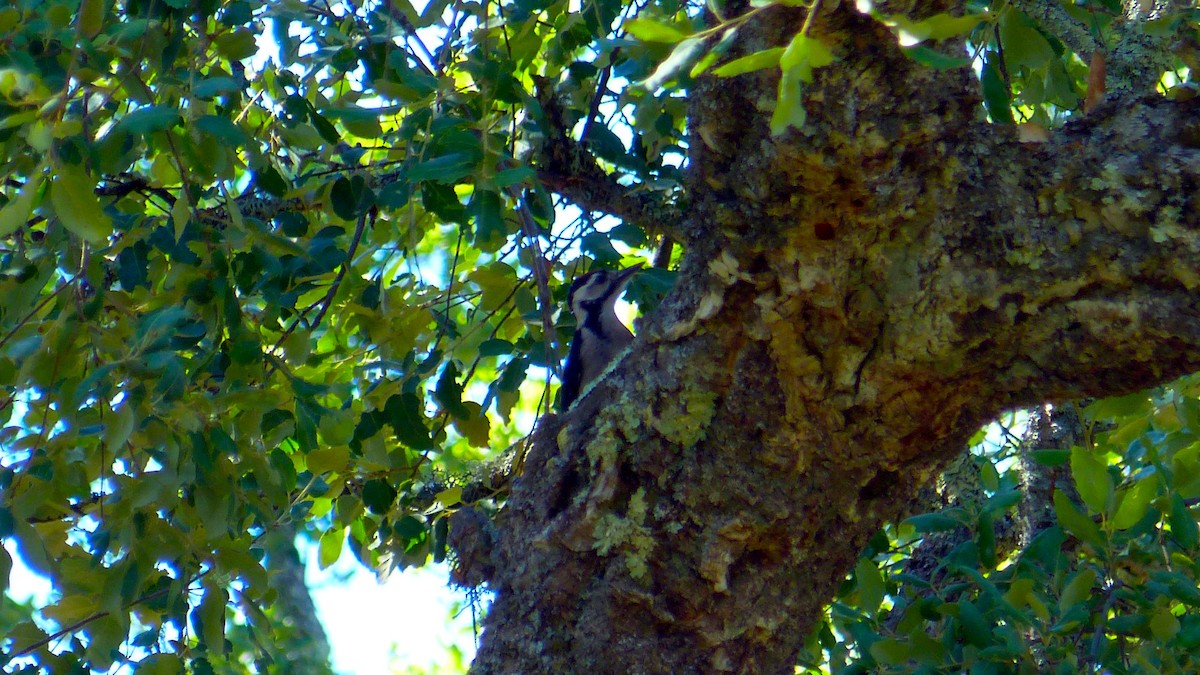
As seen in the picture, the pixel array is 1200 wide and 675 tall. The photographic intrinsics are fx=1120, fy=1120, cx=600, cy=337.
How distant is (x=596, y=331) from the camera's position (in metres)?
5.32

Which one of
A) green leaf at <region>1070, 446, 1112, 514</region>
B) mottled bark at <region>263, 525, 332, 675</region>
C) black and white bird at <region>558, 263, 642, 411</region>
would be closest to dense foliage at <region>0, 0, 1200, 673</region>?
green leaf at <region>1070, 446, 1112, 514</region>

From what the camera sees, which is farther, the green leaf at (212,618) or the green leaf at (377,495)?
the green leaf at (377,495)

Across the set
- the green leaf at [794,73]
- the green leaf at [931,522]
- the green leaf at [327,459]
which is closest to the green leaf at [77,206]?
the green leaf at [327,459]

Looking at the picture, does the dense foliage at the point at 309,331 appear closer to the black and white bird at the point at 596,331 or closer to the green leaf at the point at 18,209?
the green leaf at the point at 18,209

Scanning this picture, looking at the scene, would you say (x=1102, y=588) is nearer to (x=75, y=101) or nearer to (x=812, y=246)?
(x=812, y=246)

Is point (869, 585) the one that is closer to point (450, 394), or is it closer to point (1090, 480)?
point (1090, 480)

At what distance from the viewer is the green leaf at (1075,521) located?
2.06 m

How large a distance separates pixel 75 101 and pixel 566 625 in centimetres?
147

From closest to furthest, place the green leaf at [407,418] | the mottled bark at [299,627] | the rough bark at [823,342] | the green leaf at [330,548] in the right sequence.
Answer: the rough bark at [823,342] → the green leaf at [407,418] → the green leaf at [330,548] → the mottled bark at [299,627]

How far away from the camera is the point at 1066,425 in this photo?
345 centimetres

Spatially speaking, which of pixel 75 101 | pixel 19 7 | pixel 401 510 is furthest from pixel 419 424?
pixel 19 7

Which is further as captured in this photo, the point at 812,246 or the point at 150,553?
the point at 150,553

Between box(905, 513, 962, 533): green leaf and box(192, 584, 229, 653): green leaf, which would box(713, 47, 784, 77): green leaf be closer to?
box(905, 513, 962, 533): green leaf

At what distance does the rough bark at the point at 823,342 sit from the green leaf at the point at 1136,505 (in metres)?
0.19
